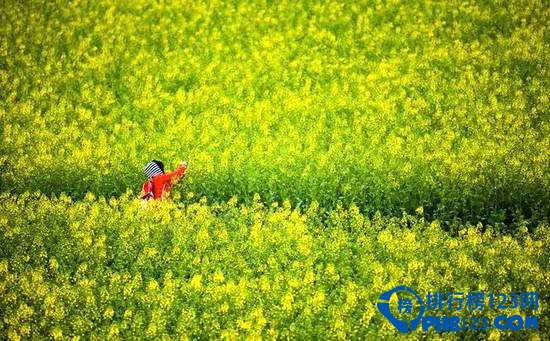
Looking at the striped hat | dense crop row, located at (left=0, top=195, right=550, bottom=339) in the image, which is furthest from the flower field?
the striped hat

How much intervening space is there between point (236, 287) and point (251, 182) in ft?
10.8

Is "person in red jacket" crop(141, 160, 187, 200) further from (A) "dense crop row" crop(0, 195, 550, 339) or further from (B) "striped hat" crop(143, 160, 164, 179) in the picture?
(A) "dense crop row" crop(0, 195, 550, 339)

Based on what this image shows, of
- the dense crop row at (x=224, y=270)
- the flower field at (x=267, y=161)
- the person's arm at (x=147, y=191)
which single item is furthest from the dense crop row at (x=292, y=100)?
the dense crop row at (x=224, y=270)

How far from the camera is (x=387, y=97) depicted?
38.2 ft

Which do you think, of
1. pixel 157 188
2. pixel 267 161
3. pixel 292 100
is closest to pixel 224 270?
pixel 157 188

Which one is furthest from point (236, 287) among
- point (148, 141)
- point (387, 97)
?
point (387, 97)

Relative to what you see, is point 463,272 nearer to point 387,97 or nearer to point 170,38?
point 387,97

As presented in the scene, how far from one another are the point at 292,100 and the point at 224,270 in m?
5.14

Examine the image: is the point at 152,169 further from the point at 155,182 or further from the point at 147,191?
the point at 147,191

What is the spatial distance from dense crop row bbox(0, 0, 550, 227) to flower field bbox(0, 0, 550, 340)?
0.05 m

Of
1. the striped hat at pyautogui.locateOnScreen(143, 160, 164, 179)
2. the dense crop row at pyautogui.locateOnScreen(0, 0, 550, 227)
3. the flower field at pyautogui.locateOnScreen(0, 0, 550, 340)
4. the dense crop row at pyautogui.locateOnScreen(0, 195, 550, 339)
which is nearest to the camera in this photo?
the dense crop row at pyautogui.locateOnScreen(0, 195, 550, 339)

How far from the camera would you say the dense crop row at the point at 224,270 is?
253 inches

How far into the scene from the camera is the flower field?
22.2 ft

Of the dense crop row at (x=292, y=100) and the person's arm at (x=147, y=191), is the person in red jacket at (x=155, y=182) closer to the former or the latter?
the person's arm at (x=147, y=191)
